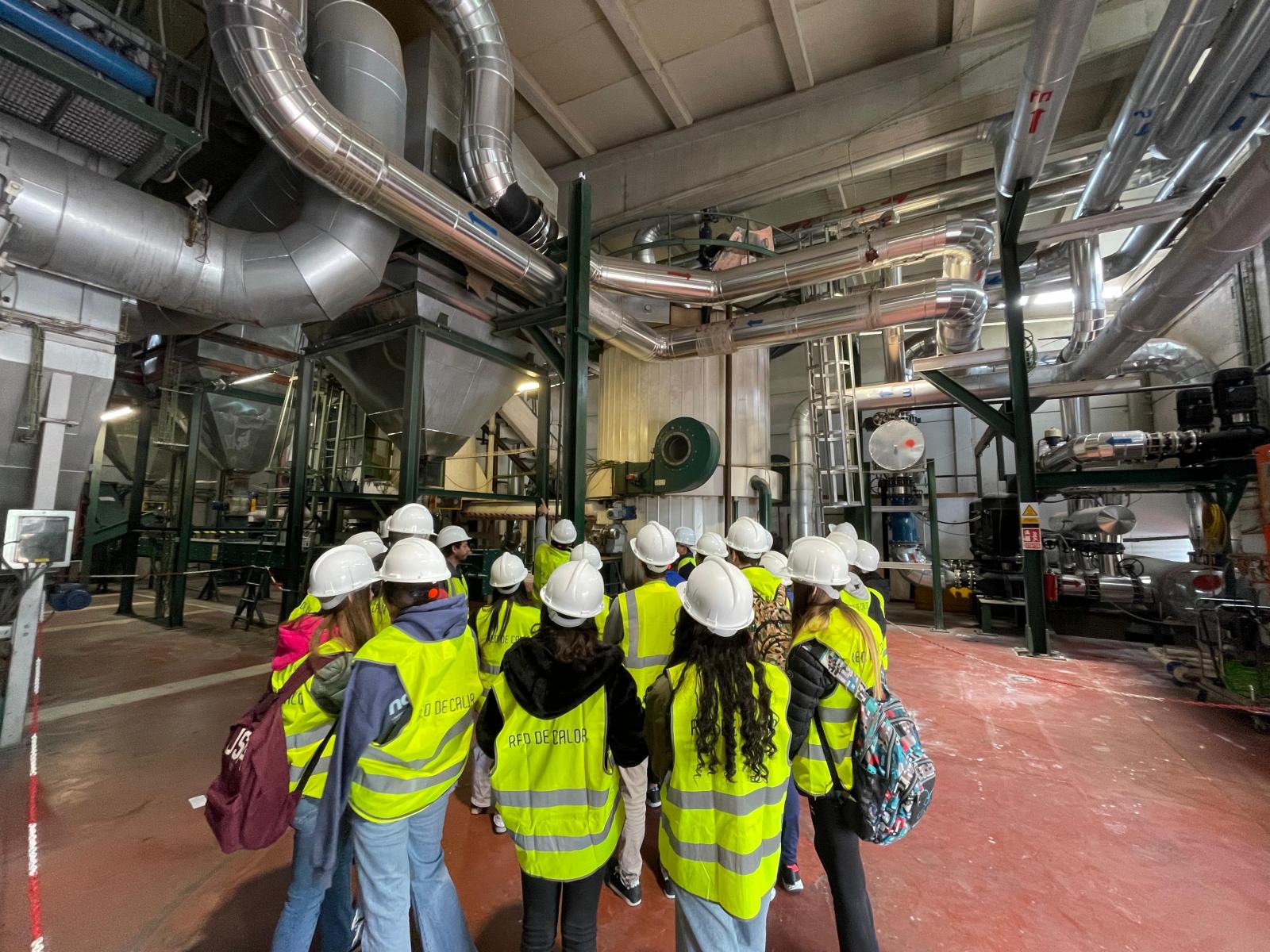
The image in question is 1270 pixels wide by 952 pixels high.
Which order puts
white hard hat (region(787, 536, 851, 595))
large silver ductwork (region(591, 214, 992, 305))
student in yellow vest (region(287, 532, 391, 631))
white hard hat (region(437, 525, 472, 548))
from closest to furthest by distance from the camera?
white hard hat (region(787, 536, 851, 595)) → student in yellow vest (region(287, 532, 391, 631)) → white hard hat (region(437, 525, 472, 548)) → large silver ductwork (region(591, 214, 992, 305))

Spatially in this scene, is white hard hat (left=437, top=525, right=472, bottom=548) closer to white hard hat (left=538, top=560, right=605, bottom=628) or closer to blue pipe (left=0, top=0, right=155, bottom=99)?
white hard hat (left=538, top=560, right=605, bottom=628)

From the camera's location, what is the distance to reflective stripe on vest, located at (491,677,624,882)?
145cm

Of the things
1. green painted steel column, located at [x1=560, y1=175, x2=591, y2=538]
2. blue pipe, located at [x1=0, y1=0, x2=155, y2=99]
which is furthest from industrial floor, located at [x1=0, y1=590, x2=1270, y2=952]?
blue pipe, located at [x1=0, y1=0, x2=155, y2=99]

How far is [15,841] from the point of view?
8.24 ft

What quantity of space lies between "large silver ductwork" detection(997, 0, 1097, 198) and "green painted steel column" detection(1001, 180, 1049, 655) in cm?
A: 49

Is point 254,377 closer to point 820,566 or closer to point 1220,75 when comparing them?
point 820,566

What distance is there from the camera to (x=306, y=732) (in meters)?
1.52

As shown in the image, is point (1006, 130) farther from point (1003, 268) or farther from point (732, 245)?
point (732, 245)

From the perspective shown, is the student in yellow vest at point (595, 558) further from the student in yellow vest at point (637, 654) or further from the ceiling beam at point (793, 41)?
the ceiling beam at point (793, 41)

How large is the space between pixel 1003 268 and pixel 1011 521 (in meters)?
3.83

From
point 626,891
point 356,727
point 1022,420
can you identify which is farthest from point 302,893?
point 1022,420

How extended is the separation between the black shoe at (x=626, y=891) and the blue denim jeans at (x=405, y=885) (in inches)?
28.0

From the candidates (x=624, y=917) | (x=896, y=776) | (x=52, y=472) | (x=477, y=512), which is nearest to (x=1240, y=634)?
(x=896, y=776)

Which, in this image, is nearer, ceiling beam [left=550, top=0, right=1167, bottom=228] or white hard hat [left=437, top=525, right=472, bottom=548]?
white hard hat [left=437, top=525, right=472, bottom=548]
